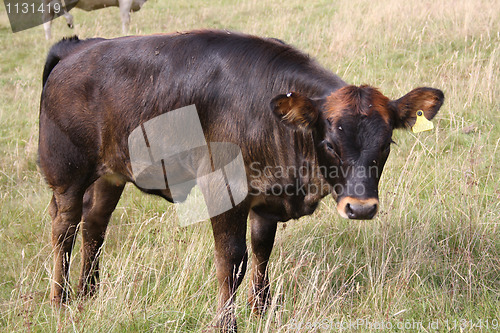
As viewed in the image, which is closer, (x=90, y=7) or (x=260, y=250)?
(x=260, y=250)

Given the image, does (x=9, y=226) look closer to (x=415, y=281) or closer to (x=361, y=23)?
(x=415, y=281)

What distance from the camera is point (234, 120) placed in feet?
10.6

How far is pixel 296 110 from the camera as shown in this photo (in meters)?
2.92

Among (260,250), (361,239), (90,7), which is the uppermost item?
(260,250)

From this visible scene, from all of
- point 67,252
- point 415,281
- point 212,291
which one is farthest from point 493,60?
point 67,252

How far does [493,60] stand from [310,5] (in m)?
6.35

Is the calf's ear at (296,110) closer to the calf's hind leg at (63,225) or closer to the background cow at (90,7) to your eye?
the calf's hind leg at (63,225)

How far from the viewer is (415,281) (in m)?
3.61

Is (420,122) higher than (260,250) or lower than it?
higher

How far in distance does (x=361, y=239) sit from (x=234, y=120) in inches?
61.7

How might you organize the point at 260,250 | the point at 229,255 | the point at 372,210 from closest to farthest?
1. the point at 372,210
2. the point at 229,255
3. the point at 260,250

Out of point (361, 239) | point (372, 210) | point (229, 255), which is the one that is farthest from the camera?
point (361, 239)

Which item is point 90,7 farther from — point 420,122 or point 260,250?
point 420,122

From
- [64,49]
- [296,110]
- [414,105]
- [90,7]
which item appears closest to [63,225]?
[64,49]
